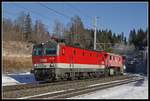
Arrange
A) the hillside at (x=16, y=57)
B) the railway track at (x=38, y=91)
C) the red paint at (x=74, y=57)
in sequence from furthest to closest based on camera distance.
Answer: the hillside at (x=16, y=57), the red paint at (x=74, y=57), the railway track at (x=38, y=91)

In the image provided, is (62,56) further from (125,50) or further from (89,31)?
(125,50)

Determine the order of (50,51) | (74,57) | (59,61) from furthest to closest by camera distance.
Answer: (74,57)
(50,51)
(59,61)

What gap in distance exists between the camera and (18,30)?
350 ft

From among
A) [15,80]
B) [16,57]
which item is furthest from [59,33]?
[15,80]

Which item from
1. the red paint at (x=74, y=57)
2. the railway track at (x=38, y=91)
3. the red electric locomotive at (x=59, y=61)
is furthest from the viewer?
the red paint at (x=74, y=57)

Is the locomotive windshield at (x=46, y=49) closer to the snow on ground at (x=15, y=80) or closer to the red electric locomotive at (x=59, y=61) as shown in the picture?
the red electric locomotive at (x=59, y=61)

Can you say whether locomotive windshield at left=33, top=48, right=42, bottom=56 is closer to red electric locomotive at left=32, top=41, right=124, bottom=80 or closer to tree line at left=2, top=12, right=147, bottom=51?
red electric locomotive at left=32, top=41, right=124, bottom=80

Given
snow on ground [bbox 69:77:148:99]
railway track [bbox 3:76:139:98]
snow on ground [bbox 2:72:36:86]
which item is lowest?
snow on ground [bbox 69:77:148:99]

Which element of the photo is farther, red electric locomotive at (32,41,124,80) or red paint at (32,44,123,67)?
red paint at (32,44,123,67)

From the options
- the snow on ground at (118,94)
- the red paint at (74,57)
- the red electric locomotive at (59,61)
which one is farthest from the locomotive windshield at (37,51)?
the snow on ground at (118,94)

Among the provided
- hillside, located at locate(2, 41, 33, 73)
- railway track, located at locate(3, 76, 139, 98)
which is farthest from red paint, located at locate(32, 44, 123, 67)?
hillside, located at locate(2, 41, 33, 73)

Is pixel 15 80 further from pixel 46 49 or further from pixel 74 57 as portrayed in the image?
pixel 46 49

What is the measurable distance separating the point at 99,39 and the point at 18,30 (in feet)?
90.3

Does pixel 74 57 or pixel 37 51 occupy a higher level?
pixel 37 51
